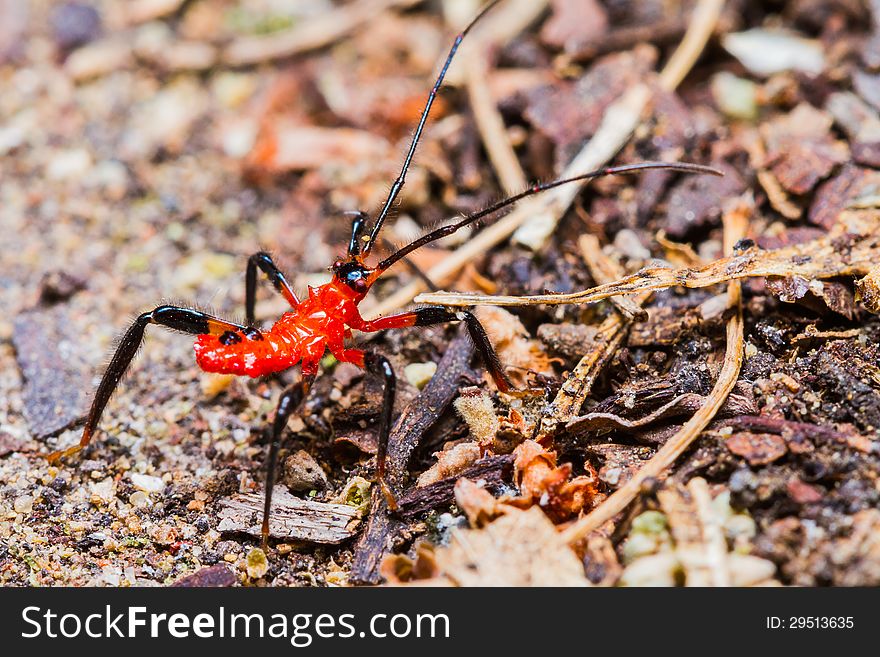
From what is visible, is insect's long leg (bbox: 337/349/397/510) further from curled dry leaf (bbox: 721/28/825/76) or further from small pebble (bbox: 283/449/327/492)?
curled dry leaf (bbox: 721/28/825/76)

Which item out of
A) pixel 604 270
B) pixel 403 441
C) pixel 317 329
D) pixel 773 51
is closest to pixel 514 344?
pixel 604 270

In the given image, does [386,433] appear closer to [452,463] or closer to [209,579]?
[452,463]

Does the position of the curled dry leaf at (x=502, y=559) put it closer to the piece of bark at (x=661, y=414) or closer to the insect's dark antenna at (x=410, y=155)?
the piece of bark at (x=661, y=414)

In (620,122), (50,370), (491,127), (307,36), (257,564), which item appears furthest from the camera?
(307,36)

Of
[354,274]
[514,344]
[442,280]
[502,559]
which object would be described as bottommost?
[502,559]

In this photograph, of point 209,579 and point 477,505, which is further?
point 209,579

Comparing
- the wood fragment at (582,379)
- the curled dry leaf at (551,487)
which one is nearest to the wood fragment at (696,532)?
the curled dry leaf at (551,487)

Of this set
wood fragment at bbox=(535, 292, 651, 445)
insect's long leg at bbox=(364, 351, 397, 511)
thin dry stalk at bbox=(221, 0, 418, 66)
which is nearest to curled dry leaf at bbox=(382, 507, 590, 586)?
insect's long leg at bbox=(364, 351, 397, 511)
